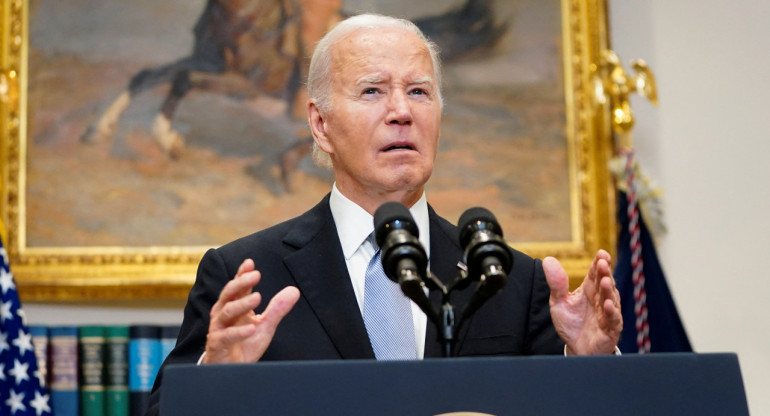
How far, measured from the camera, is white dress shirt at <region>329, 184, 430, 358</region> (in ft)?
8.15

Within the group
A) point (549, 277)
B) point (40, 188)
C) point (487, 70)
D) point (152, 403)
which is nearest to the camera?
point (549, 277)

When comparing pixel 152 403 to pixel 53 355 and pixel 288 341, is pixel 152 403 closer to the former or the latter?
pixel 288 341

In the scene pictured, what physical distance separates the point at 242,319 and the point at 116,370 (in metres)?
2.33

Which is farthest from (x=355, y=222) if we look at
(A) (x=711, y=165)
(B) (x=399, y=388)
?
(A) (x=711, y=165)

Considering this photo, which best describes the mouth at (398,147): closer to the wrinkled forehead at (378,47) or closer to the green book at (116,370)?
the wrinkled forehead at (378,47)

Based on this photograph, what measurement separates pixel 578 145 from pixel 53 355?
2588 millimetres

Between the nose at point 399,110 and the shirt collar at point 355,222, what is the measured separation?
0.78ft

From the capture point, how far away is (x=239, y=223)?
4410 mm

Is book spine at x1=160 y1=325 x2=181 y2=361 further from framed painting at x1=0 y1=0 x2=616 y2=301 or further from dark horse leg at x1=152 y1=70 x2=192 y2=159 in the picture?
dark horse leg at x1=152 y1=70 x2=192 y2=159

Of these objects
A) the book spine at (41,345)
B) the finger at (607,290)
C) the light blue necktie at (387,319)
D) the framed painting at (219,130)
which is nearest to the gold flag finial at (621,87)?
the framed painting at (219,130)

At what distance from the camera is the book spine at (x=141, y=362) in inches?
156

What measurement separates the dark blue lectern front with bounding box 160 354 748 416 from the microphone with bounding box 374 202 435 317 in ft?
0.52

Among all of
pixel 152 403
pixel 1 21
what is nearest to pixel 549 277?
pixel 152 403

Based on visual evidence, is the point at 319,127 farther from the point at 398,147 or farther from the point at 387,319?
the point at 387,319
